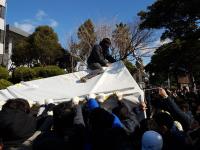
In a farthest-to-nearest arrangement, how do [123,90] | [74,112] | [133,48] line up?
[133,48] < [123,90] < [74,112]

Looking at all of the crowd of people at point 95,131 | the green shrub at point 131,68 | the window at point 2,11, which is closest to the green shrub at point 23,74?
the green shrub at point 131,68

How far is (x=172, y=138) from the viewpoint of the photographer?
386 cm

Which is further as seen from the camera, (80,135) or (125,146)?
(80,135)

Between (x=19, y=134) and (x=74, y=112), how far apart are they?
0.89 m

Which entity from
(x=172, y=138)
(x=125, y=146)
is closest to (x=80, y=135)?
(x=125, y=146)

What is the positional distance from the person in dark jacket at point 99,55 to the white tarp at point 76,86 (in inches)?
7.2

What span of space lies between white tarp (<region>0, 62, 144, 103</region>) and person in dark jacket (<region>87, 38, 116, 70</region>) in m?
0.18

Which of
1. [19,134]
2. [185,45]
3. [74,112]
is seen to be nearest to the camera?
[19,134]

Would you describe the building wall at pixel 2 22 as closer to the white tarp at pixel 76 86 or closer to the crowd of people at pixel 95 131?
the white tarp at pixel 76 86

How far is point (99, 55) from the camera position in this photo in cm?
694

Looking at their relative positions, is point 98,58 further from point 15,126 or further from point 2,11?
point 2,11

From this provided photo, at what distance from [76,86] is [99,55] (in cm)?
79

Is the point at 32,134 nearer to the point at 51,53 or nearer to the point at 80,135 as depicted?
the point at 80,135

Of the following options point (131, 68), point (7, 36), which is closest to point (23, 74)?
point (131, 68)
